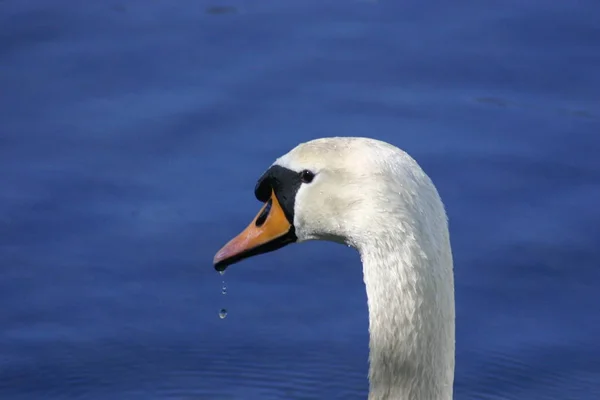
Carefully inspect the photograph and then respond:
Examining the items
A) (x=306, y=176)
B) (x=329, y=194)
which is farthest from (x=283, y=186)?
(x=329, y=194)

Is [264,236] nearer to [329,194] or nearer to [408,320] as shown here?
[329,194]

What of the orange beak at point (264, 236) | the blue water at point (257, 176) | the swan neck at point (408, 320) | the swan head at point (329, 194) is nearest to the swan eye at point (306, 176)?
the swan head at point (329, 194)

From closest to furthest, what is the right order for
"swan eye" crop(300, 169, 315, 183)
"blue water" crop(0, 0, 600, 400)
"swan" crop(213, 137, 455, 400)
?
1. "swan" crop(213, 137, 455, 400)
2. "swan eye" crop(300, 169, 315, 183)
3. "blue water" crop(0, 0, 600, 400)

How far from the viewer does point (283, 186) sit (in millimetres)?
4688

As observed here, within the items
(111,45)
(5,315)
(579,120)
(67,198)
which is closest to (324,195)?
(5,315)

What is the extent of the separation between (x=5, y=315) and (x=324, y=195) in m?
2.42

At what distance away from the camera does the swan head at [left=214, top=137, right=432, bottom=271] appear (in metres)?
4.25

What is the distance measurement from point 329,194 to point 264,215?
45 centimetres

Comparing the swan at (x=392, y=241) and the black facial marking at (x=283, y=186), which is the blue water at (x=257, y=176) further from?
the swan at (x=392, y=241)

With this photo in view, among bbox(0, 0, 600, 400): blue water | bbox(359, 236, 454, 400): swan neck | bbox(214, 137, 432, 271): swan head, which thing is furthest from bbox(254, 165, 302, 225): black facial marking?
bbox(0, 0, 600, 400): blue water

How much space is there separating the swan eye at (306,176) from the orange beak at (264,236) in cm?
21

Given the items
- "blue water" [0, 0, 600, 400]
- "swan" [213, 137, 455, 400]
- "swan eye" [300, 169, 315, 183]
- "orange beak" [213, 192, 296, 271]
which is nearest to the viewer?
"swan" [213, 137, 455, 400]

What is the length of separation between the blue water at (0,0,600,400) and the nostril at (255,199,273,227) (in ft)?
4.42

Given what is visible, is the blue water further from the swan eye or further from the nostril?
the swan eye
